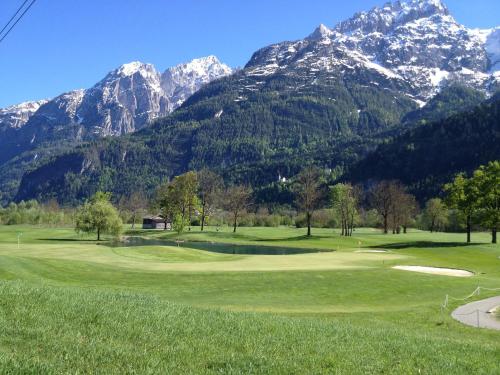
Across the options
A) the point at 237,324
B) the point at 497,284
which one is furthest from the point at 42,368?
the point at 497,284

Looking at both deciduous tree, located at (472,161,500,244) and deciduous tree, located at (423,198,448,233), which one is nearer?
deciduous tree, located at (472,161,500,244)

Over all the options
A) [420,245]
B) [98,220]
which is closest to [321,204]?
[420,245]

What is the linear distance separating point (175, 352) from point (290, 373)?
2.49 metres

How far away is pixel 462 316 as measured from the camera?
90.5 ft

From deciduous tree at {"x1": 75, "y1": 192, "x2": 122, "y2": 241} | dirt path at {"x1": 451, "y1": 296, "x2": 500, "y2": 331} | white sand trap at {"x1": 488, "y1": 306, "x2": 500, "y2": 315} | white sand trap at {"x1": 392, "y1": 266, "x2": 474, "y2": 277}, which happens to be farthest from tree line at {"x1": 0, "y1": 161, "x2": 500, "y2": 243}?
white sand trap at {"x1": 488, "y1": 306, "x2": 500, "y2": 315}

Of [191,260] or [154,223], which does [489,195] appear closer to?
[191,260]

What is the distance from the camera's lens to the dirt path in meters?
25.5

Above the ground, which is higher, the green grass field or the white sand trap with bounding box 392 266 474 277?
the green grass field

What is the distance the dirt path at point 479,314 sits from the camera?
2547cm

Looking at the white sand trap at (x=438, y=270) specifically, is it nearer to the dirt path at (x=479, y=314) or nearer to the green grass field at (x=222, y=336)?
the dirt path at (x=479, y=314)

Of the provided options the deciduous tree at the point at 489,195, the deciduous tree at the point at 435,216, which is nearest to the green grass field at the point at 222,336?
the deciduous tree at the point at 489,195

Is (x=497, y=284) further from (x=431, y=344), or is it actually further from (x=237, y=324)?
(x=237, y=324)

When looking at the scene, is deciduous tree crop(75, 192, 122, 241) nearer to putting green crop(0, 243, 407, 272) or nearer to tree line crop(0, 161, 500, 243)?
tree line crop(0, 161, 500, 243)

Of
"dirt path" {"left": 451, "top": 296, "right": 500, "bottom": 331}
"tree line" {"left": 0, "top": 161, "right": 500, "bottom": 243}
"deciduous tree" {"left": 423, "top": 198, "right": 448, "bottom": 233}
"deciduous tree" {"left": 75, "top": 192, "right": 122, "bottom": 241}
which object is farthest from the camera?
"deciduous tree" {"left": 423, "top": 198, "right": 448, "bottom": 233}
